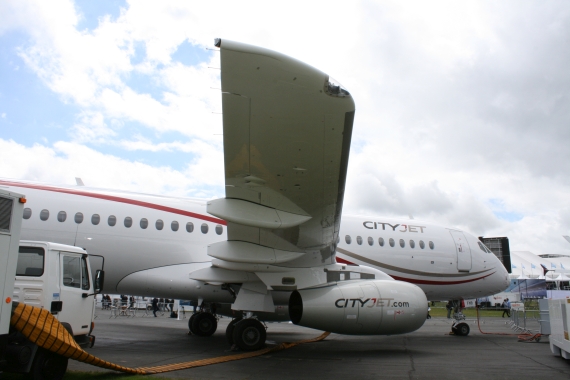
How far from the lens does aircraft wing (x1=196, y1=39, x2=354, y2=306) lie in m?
4.86

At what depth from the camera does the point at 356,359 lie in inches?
362

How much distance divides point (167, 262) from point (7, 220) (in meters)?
6.18

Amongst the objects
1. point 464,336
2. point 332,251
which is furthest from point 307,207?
point 464,336

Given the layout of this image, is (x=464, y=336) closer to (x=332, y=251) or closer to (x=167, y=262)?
(x=332, y=251)

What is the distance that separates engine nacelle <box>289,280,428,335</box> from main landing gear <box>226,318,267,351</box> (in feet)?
2.73

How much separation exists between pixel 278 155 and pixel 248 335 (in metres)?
4.93

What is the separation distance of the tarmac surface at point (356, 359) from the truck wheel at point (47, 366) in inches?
60.0

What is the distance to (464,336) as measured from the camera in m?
14.2

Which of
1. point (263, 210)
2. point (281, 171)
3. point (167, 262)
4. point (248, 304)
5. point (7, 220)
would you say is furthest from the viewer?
point (167, 262)

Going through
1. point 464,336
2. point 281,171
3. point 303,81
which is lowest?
point 464,336

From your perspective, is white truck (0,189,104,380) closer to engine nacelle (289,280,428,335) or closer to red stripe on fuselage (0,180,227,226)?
red stripe on fuselage (0,180,227,226)

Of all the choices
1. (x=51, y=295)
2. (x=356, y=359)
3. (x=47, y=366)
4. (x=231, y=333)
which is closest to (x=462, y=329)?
(x=356, y=359)

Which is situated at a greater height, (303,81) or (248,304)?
(303,81)

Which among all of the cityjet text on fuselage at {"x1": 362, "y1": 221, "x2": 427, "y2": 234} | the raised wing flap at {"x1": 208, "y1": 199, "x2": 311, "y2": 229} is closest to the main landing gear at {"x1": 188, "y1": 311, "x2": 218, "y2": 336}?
the cityjet text on fuselage at {"x1": 362, "y1": 221, "x2": 427, "y2": 234}
